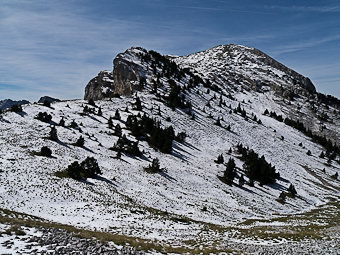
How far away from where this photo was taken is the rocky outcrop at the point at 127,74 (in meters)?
92.1

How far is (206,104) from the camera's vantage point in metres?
93.3

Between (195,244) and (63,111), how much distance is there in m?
52.0

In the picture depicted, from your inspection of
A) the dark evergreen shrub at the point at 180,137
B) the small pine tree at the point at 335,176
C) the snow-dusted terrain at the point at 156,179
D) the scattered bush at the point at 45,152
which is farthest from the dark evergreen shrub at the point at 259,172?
the scattered bush at the point at 45,152

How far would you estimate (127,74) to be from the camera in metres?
96.6

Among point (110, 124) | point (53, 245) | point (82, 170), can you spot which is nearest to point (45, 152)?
point (82, 170)

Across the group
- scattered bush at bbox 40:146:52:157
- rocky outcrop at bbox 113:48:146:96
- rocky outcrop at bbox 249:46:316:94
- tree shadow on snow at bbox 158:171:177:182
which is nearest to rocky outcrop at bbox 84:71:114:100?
rocky outcrop at bbox 113:48:146:96

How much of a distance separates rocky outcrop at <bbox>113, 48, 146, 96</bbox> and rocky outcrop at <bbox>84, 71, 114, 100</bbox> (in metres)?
16.8

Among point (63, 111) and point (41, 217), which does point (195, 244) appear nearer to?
point (41, 217)

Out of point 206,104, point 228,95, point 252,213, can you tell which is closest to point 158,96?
point 206,104

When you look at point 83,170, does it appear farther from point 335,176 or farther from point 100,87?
point 100,87

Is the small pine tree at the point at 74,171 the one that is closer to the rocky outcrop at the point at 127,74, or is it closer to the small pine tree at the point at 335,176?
the rocky outcrop at the point at 127,74

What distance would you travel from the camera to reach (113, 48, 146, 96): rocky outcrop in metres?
92.1

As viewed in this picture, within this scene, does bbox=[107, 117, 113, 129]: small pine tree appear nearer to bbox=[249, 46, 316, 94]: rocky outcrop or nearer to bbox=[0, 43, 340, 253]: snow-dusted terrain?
bbox=[0, 43, 340, 253]: snow-dusted terrain

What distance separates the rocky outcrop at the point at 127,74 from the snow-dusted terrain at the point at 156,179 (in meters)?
6.22
